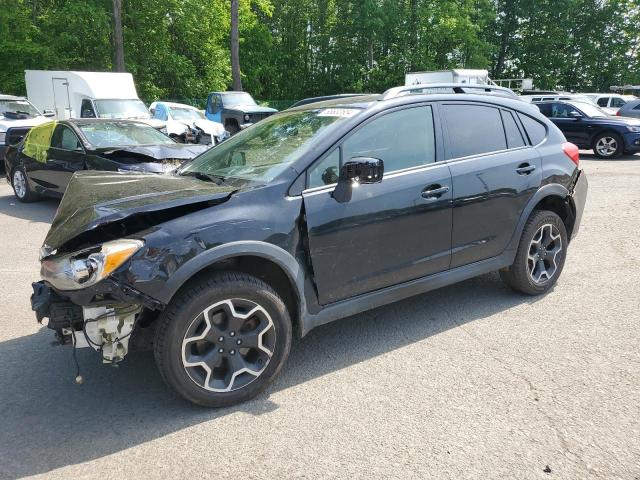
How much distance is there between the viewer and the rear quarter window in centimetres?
462

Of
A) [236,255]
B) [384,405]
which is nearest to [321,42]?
[236,255]

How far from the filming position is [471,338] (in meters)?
3.97

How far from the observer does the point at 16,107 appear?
1479cm

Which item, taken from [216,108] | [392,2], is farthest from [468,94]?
[392,2]

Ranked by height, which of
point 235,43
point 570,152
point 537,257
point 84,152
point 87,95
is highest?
Result: point 235,43

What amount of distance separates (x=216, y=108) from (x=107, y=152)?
45.9ft

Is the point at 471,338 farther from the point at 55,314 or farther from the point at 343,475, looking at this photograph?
the point at 55,314

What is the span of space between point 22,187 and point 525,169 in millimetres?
8800

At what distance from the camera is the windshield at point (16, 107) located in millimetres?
14461

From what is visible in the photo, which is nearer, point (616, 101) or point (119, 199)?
point (119, 199)

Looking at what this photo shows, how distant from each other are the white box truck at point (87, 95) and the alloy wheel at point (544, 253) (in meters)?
14.0

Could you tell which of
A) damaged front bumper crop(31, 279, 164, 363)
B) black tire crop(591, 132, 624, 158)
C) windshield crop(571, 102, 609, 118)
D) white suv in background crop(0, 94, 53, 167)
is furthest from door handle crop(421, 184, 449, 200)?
windshield crop(571, 102, 609, 118)

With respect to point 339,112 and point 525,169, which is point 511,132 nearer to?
point 525,169

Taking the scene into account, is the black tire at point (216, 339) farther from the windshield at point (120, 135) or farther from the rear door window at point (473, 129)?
the windshield at point (120, 135)
